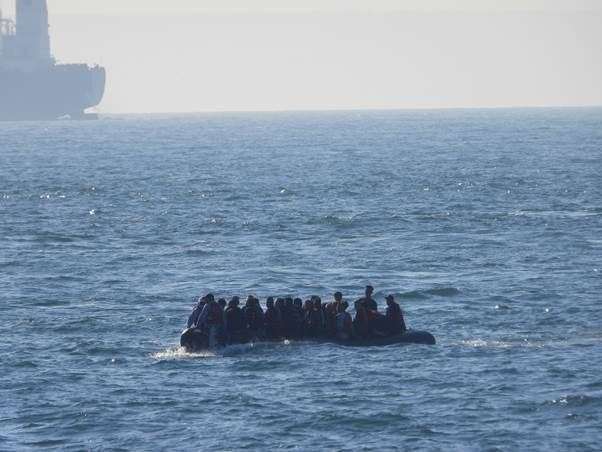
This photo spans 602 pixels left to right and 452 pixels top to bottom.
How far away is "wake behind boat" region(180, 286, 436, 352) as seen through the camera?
3109 centimetres

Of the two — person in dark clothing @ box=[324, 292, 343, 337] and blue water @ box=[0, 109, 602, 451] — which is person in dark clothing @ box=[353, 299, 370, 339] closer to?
person in dark clothing @ box=[324, 292, 343, 337]

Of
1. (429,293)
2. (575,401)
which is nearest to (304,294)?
(429,293)

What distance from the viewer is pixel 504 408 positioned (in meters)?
26.2

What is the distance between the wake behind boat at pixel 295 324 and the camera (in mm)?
31094

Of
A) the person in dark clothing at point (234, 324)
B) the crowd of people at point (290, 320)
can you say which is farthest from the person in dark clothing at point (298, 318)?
the person in dark clothing at point (234, 324)

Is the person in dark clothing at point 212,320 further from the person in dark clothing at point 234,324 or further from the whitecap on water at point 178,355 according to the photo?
the whitecap on water at point 178,355

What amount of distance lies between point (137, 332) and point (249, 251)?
1634 cm

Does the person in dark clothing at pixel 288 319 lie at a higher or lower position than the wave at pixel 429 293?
higher

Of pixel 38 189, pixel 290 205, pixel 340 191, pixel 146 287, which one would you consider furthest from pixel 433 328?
pixel 38 189

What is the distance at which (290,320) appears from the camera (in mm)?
31516

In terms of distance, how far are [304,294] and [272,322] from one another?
831 centimetres

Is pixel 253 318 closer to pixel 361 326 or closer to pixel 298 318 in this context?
pixel 298 318

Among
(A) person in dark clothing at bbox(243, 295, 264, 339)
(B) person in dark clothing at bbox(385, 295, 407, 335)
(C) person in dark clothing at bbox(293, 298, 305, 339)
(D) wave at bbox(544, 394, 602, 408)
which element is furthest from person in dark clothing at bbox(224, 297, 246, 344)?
(D) wave at bbox(544, 394, 602, 408)

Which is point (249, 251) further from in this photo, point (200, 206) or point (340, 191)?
point (340, 191)
